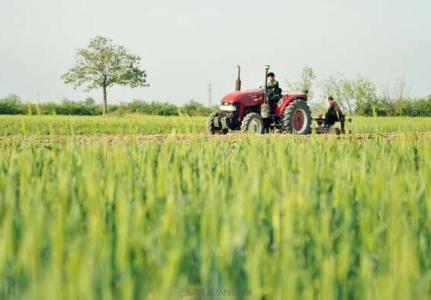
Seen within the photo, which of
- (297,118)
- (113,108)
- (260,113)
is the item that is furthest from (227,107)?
(113,108)

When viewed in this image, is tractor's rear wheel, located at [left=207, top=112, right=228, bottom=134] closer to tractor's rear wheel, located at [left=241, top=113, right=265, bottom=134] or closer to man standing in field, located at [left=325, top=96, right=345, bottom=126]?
tractor's rear wheel, located at [left=241, top=113, right=265, bottom=134]

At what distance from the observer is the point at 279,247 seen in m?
2.31

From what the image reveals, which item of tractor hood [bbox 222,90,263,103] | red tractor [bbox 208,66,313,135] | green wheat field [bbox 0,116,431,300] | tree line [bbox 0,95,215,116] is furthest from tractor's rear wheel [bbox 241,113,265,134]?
tree line [bbox 0,95,215,116]

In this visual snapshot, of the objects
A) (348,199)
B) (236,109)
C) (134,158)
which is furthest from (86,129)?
(348,199)

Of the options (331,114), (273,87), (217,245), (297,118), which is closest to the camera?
(217,245)

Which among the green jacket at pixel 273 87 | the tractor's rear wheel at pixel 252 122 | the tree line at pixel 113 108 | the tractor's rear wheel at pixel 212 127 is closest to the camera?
the tractor's rear wheel at pixel 252 122

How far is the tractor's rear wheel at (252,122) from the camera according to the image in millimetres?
13484

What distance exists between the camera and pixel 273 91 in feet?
47.1

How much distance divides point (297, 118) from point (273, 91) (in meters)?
0.92

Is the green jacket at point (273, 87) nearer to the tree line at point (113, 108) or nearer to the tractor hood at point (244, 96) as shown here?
the tractor hood at point (244, 96)

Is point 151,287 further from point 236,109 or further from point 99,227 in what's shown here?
point 236,109

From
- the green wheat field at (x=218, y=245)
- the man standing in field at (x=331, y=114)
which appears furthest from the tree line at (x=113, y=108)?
the green wheat field at (x=218, y=245)

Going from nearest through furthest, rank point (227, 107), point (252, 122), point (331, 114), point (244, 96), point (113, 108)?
point (252, 122), point (244, 96), point (227, 107), point (331, 114), point (113, 108)

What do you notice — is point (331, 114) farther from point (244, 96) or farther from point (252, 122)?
point (252, 122)
